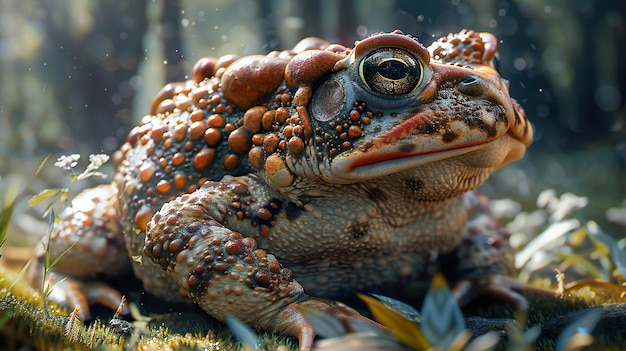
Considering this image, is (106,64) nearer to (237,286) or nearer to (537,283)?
(237,286)

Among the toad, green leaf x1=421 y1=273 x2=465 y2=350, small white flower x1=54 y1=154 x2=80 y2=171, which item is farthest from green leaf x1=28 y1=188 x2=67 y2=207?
green leaf x1=421 y1=273 x2=465 y2=350

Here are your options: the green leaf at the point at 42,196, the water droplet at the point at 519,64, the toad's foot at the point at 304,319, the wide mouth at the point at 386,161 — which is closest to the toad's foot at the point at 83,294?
the green leaf at the point at 42,196

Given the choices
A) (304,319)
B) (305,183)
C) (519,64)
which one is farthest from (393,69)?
(519,64)

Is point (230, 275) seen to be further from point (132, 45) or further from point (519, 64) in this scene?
point (519, 64)

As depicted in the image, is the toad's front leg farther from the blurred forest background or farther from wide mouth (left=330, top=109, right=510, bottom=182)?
the blurred forest background

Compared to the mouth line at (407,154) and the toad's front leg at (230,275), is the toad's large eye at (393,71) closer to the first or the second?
the mouth line at (407,154)
